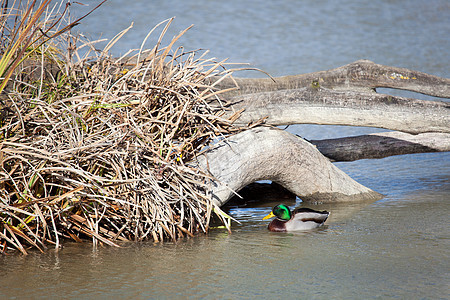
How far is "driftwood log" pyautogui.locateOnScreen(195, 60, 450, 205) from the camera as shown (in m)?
5.10

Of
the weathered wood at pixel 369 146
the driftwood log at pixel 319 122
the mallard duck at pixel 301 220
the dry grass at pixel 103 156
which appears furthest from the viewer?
the weathered wood at pixel 369 146

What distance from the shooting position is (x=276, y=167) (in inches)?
211

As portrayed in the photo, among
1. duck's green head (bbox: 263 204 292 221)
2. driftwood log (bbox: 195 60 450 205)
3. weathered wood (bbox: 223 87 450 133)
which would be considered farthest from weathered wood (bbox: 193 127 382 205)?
duck's green head (bbox: 263 204 292 221)

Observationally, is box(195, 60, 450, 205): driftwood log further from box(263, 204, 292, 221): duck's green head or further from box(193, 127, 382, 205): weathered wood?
box(263, 204, 292, 221): duck's green head

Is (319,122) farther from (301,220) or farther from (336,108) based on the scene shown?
(301,220)

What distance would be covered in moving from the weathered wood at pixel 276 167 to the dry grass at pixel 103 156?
0.18 meters

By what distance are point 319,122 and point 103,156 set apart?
249cm

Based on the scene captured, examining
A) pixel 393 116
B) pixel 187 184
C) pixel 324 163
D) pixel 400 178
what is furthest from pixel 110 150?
pixel 400 178

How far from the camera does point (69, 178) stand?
411 centimetres

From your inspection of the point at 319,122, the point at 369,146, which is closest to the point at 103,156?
the point at 319,122

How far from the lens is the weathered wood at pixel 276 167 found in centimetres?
493

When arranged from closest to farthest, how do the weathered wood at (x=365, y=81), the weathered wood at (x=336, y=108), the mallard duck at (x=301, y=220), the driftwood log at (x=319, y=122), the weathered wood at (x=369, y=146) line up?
the mallard duck at (x=301, y=220) < the driftwood log at (x=319, y=122) < the weathered wood at (x=336, y=108) < the weathered wood at (x=365, y=81) < the weathered wood at (x=369, y=146)

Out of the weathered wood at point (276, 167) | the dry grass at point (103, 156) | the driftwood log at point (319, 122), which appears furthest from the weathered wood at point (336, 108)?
the dry grass at point (103, 156)

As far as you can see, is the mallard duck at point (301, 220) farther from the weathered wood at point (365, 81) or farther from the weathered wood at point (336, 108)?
the weathered wood at point (365, 81)
